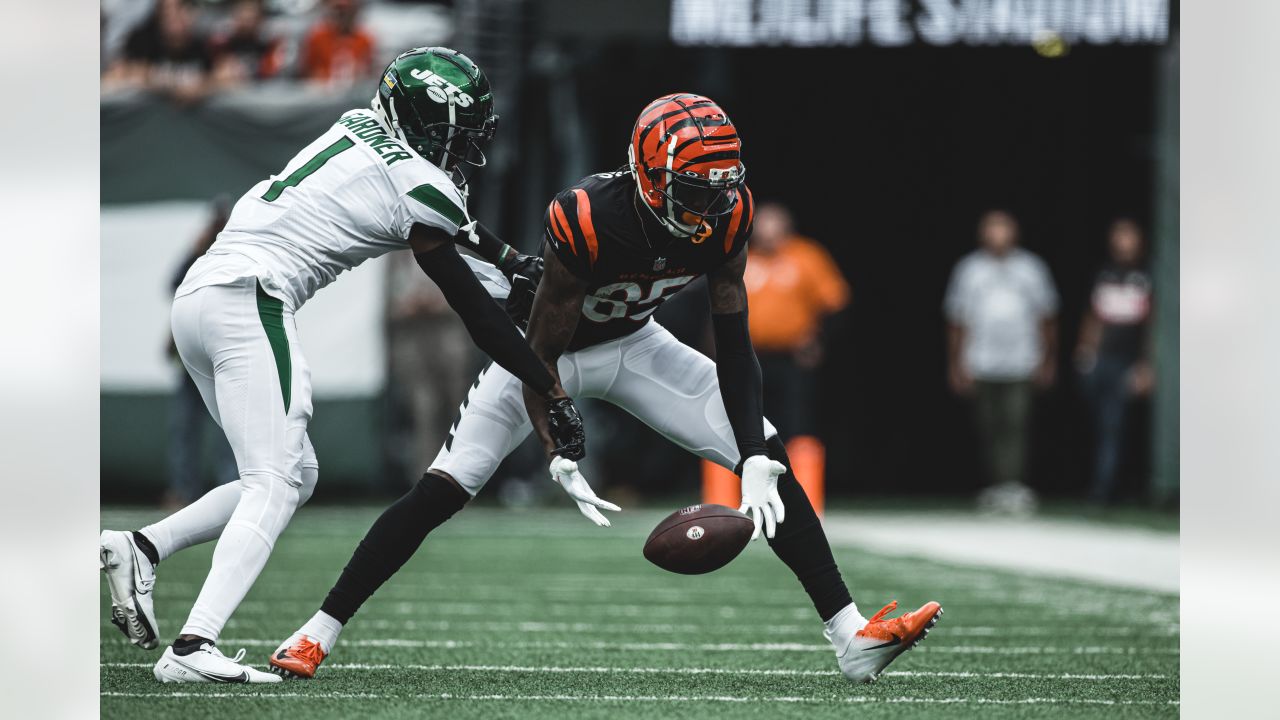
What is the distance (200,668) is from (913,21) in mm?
7465

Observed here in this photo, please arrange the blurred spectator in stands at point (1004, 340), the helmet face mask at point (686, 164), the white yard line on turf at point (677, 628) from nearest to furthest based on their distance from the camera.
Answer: the helmet face mask at point (686, 164), the white yard line on turf at point (677, 628), the blurred spectator in stands at point (1004, 340)

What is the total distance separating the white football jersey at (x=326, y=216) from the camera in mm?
4031

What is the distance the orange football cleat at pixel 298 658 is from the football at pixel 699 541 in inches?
Result: 35.3

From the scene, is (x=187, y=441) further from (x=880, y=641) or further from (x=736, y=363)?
(x=880, y=641)

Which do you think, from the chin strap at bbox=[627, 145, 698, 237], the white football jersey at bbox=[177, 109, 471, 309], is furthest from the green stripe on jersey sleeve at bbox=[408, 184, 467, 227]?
the chin strap at bbox=[627, 145, 698, 237]

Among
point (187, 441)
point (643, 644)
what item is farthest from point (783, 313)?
point (643, 644)

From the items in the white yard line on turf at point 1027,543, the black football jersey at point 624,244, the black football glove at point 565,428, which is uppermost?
the black football jersey at point 624,244

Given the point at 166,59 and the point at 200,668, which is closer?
the point at 200,668

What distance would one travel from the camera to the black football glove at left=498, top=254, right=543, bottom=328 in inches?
175

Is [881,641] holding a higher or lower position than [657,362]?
lower

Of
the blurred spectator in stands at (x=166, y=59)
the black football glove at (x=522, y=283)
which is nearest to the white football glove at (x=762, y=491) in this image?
the black football glove at (x=522, y=283)

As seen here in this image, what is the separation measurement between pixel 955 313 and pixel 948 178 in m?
2.03

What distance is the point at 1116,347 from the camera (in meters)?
11.3

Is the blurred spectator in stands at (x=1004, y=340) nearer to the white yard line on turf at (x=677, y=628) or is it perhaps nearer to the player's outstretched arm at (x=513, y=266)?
the white yard line on turf at (x=677, y=628)
